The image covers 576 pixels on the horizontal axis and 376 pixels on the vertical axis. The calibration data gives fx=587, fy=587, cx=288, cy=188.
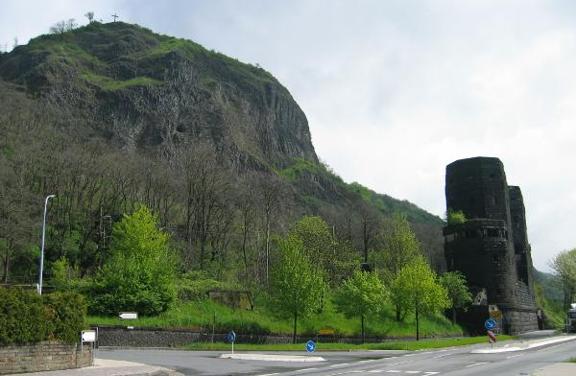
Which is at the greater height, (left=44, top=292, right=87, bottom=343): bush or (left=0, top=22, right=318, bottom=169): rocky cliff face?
(left=0, top=22, right=318, bottom=169): rocky cliff face

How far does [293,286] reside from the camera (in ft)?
144

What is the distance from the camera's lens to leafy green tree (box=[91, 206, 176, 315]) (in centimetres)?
4059

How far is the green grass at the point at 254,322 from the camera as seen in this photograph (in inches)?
1622

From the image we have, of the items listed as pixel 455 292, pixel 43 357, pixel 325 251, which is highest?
pixel 325 251

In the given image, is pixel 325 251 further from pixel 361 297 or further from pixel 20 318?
pixel 20 318

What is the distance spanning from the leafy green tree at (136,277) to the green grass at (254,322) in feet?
3.51

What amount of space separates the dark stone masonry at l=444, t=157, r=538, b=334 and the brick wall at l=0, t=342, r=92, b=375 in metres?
57.1

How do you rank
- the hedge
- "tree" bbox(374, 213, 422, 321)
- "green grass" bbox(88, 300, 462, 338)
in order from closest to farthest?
the hedge → "green grass" bbox(88, 300, 462, 338) → "tree" bbox(374, 213, 422, 321)

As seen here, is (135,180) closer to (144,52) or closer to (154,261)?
(154,261)

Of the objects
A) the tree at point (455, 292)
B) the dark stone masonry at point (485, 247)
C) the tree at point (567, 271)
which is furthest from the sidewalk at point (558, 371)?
the tree at point (567, 271)

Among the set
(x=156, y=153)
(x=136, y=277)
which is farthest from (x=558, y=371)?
(x=156, y=153)

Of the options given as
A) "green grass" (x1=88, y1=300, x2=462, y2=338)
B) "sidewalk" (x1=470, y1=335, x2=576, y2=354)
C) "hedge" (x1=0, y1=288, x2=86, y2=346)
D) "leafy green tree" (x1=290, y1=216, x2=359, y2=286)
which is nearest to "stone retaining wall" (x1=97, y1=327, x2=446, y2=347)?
"green grass" (x1=88, y1=300, x2=462, y2=338)

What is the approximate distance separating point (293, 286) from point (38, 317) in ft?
85.8

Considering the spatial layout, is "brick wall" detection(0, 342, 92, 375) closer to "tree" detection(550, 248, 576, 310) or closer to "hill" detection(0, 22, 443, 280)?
"hill" detection(0, 22, 443, 280)
